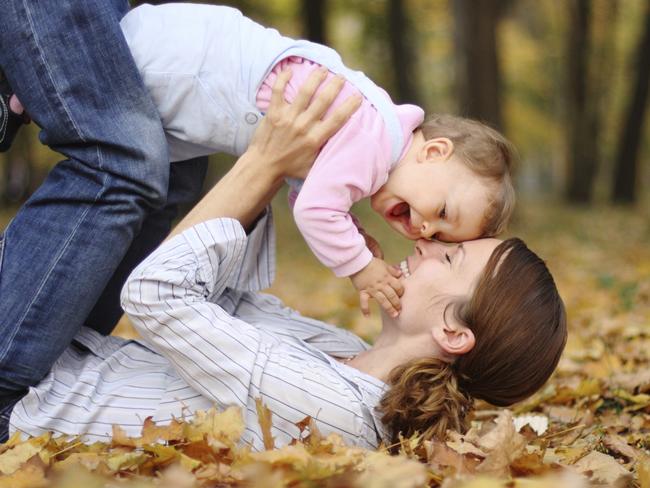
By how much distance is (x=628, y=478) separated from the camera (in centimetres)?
217

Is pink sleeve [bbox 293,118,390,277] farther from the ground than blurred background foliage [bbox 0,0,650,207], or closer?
farther from the ground

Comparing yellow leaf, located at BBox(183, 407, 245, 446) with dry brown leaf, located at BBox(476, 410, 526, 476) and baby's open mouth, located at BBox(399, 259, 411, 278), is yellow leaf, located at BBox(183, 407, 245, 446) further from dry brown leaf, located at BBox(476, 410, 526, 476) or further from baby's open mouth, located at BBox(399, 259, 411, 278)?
baby's open mouth, located at BBox(399, 259, 411, 278)

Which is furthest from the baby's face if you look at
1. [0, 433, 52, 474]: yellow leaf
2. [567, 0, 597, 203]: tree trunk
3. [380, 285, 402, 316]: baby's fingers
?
[567, 0, 597, 203]: tree trunk

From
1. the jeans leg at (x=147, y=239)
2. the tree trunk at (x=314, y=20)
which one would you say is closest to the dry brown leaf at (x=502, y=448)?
the jeans leg at (x=147, y=239)

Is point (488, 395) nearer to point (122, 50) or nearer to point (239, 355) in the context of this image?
point (239, 355)

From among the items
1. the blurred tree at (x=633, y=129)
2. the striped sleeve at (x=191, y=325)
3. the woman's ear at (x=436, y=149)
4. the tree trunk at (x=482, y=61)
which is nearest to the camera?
the striped sleeve at (x=191, y=325)

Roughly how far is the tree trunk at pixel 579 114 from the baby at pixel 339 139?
1619 cm

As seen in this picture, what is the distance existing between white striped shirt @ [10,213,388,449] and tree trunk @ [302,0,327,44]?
37.3ft

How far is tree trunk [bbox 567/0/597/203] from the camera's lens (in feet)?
59.0

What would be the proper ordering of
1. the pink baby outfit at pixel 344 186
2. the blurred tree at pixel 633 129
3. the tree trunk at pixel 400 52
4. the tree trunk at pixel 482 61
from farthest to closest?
the tree trunk at pixel 400 52 < the blurred tree at pixel 633 129 < the tree trunk at pixel 482 61 < the pink baby outfit at pixel 344 186

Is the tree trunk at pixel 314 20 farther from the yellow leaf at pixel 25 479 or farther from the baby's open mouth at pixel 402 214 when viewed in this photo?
the yellow leaf at pixel 25 479

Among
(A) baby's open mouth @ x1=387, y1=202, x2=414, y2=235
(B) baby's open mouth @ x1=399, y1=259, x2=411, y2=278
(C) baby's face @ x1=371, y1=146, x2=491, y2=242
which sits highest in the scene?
(C) baby's face @ x1=371, y1=146, x2=491, y2=242

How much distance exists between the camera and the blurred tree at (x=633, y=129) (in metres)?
16.2

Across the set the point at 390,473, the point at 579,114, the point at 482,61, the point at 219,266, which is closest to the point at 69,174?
the point at 219,266
